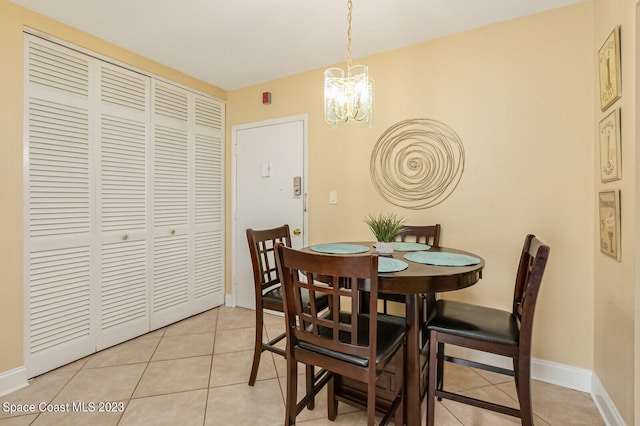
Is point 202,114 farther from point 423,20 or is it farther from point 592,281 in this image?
point 592,281

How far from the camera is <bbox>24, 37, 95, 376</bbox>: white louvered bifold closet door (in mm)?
2062

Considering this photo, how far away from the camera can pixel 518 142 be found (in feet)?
7.05

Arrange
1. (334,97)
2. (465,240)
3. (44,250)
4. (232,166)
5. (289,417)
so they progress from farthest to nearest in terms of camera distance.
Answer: (232,166) < (465,240) < (44,250) < (334,97) < (289,417)

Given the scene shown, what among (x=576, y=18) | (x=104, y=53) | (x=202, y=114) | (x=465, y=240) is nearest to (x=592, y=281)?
(x=465, y=240)

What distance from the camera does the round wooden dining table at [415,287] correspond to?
134cm

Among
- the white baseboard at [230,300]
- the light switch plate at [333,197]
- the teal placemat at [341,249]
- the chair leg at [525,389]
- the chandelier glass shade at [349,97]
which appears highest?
the chandelier glass shade at [349,97]

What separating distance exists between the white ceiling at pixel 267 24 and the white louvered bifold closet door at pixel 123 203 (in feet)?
1.29

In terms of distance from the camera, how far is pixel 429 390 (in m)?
1.54

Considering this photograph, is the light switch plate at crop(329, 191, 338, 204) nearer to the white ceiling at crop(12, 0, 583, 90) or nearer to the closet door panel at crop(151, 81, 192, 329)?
the white ceiling at crop(12, 0, 583, 90)

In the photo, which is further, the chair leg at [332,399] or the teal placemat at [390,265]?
the chair leg at [332,399]

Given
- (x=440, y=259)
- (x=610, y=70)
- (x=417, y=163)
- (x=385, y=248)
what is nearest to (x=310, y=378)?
(x=385, y=248)

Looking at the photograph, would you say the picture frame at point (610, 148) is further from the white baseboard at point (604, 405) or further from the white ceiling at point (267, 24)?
the white baseboard at point (604, 405)

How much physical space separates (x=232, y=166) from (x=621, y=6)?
3.21m

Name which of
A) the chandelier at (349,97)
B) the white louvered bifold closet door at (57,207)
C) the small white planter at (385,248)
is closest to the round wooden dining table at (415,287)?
the small white planter at (385,248)
